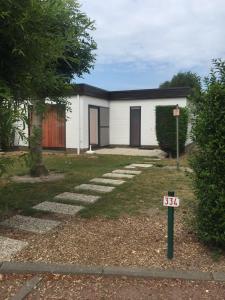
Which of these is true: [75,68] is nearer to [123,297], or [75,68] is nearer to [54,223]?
[54,223]

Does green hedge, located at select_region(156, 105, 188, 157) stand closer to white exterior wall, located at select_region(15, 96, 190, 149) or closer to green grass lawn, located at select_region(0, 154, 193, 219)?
white exterior wall, located at select_region(15, 96, 190, 149)

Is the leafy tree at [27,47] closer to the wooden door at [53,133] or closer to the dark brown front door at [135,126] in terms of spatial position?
the wooden door at [53,133]

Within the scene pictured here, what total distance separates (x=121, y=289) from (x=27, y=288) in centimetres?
92

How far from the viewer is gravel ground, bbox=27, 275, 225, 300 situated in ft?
11.7

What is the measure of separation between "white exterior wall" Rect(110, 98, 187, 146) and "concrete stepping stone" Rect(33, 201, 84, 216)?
12.4m

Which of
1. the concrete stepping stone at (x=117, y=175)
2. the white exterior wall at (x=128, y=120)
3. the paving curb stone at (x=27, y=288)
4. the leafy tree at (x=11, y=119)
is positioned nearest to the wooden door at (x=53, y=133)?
the white exterior wall at (x=128, y=120)

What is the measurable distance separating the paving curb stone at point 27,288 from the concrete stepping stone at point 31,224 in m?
1.36

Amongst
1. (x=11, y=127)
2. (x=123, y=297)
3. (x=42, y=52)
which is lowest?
(x=123, y=297)

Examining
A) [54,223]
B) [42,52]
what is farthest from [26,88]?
[54,223]

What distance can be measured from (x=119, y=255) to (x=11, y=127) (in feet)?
6.77

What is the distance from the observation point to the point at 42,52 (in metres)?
5.29

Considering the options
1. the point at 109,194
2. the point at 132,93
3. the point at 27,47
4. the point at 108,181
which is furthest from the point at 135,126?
the point at 27,47

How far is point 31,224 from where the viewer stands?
18.4ft

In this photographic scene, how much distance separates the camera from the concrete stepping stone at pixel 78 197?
23.3ft
